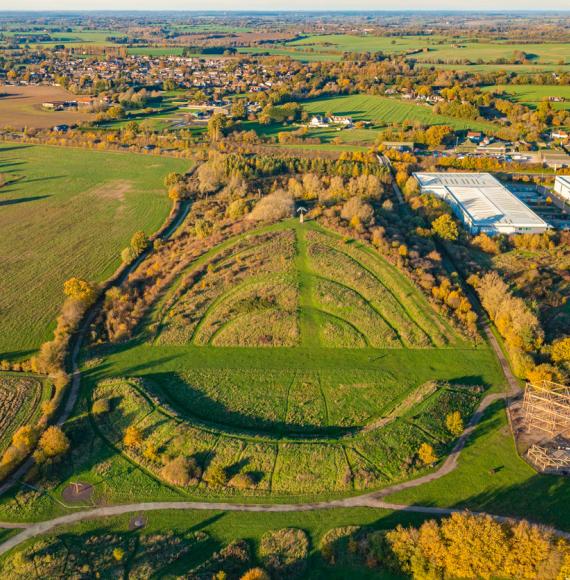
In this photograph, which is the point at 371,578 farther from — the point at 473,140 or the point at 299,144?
the point at 473,140

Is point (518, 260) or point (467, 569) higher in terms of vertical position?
point (467, 569)

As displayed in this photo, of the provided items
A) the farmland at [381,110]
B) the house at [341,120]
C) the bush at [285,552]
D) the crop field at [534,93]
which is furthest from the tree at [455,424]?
the crop field at [534,93]

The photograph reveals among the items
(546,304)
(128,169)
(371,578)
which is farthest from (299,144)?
(371,578)

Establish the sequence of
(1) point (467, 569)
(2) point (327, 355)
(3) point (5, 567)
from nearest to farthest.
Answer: (1) point (467, 569)
(3) point (5, 567)
(2) point (327, 355)

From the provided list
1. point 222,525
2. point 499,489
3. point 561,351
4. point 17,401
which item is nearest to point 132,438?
point 222,525

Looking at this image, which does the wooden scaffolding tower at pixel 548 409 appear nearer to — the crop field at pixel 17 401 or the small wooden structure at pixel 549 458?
the small wooden structure at pixel 549 458
